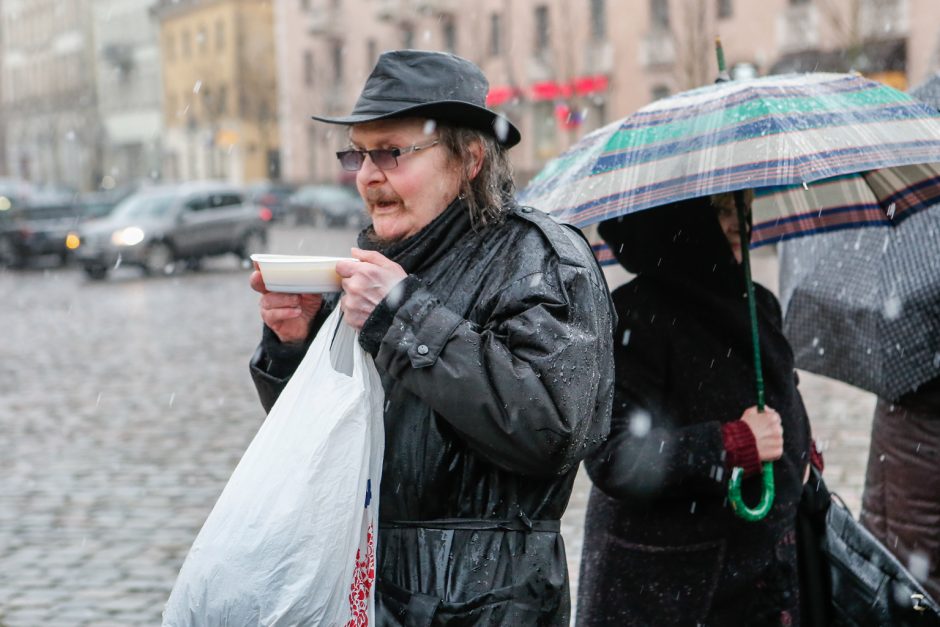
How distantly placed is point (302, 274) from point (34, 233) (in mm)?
26688

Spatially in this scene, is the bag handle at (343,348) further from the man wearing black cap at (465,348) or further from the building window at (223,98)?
the building window at (223,98)

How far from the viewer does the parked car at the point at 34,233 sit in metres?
27.5

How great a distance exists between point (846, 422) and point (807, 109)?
19.5 feet

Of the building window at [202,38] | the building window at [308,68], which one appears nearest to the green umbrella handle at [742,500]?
the building window at [308,68]

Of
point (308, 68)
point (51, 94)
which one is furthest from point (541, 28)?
point (51, 94)

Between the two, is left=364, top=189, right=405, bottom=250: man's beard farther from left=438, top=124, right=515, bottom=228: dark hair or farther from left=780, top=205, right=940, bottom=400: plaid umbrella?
left=780, top=205, right=940, bottom=400: plaid umbrella

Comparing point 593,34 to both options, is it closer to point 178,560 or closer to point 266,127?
point 266,127

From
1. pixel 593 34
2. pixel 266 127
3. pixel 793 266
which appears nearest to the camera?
pixel 793 266

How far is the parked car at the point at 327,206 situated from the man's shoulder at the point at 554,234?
37.0 meters

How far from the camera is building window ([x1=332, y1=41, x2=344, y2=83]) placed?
183ft

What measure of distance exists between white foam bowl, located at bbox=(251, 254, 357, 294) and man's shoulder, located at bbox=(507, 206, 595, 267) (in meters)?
0.34

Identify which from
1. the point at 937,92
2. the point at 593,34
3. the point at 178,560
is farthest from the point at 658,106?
the point at 593,34

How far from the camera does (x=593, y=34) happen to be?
42812 mm

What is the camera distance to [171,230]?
24281mm
